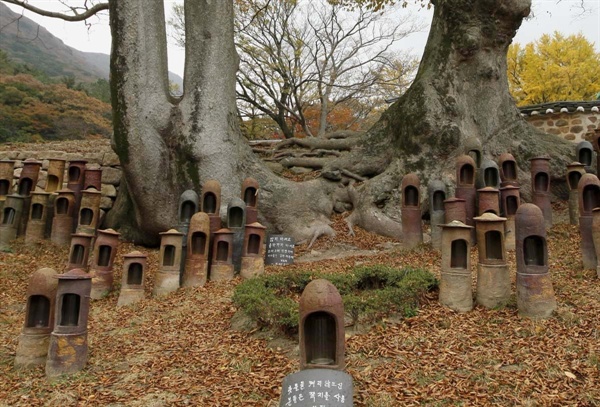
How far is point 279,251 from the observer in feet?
22.5

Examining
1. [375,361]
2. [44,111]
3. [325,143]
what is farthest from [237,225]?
[44,111]

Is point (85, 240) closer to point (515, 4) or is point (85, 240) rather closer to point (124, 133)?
point (124, 133)

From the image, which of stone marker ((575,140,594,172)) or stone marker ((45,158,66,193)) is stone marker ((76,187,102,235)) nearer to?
stone marker ((45,158,66,193))

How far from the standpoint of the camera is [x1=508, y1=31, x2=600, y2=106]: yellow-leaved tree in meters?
22.7

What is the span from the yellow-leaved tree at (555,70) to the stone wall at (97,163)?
20812mm

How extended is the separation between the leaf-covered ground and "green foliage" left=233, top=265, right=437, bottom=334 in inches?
5.2

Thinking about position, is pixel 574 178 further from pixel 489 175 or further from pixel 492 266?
pixel 492 266

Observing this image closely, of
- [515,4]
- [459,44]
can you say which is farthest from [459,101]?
[515,4]

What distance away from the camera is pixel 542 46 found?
983 inches

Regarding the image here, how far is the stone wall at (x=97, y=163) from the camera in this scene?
973 cm

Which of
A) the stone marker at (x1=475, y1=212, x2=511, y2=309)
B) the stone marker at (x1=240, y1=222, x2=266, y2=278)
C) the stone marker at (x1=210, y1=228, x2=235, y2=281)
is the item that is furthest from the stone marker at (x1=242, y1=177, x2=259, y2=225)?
the stone marker at (x1=475, y1=212, x2=511, y2=309)

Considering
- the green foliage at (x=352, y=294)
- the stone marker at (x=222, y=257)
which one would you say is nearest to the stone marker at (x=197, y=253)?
the stone marker at (x=222, y=257)

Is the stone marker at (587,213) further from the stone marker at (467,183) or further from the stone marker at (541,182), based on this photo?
the stone marker at (541,182)

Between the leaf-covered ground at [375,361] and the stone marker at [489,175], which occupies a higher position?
the stone marker at [489,175]
